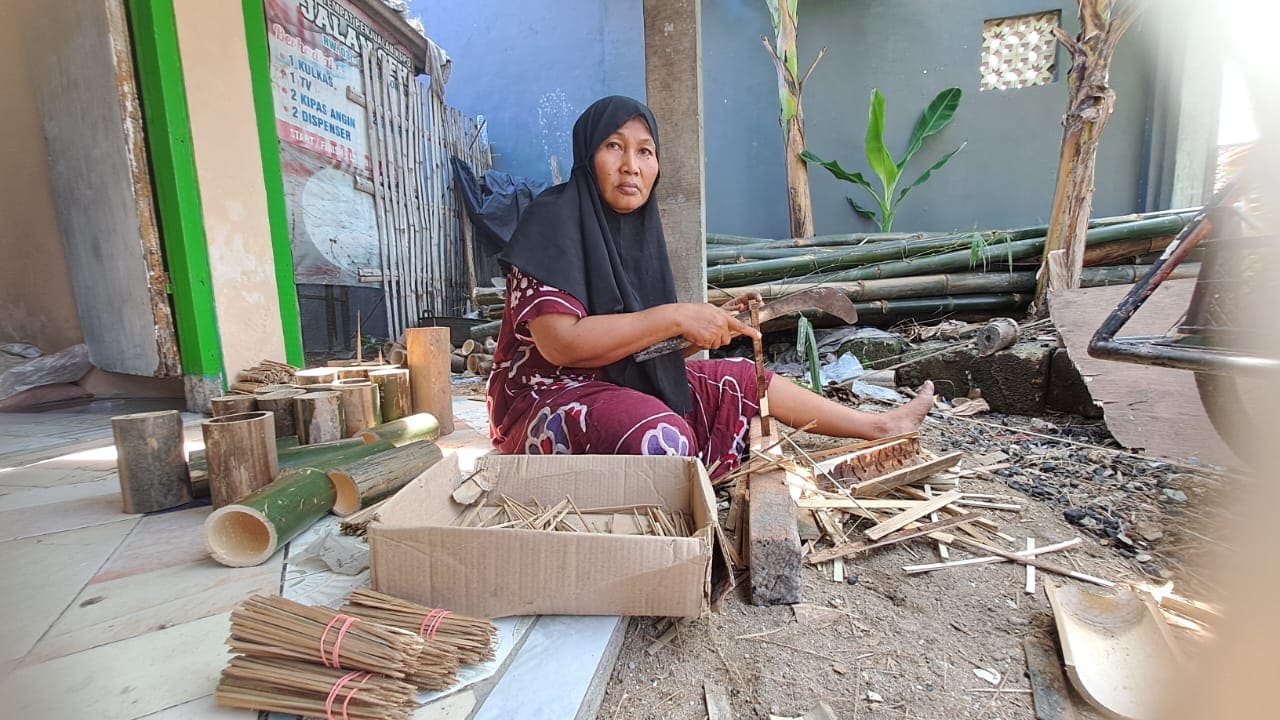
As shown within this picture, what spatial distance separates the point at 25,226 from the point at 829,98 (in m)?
8.13

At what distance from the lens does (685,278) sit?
10.9ft

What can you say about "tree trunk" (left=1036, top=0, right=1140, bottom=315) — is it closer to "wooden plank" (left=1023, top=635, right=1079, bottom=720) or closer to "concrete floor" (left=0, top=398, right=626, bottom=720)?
"wooden plank" (left=1023, top=635, right=1079, bottom=720)

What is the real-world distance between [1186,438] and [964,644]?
2.02 metres

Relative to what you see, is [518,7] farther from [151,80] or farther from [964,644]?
[964,644]

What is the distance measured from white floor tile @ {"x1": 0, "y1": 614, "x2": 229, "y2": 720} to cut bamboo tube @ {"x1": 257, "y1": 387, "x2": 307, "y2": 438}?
1278 millimetres

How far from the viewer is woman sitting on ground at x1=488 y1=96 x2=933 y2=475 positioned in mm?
1804

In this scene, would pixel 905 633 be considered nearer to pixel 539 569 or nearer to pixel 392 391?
pixel 539 569

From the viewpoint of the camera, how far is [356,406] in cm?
263

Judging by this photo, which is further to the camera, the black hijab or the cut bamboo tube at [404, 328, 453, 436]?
the cut bamboo tube at [404, 328, 453, 436]

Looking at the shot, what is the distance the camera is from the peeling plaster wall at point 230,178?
3.37m

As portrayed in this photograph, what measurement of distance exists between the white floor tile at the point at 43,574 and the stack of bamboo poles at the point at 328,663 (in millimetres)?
482

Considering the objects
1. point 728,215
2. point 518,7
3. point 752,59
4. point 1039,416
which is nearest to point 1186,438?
point 1039,416

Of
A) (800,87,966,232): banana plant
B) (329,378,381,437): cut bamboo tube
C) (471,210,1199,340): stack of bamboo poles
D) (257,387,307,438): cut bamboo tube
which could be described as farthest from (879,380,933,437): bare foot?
(800,87,966,232): banana plant

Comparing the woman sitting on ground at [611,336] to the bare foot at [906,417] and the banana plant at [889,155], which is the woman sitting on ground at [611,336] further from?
the banana plant at [889,155]
